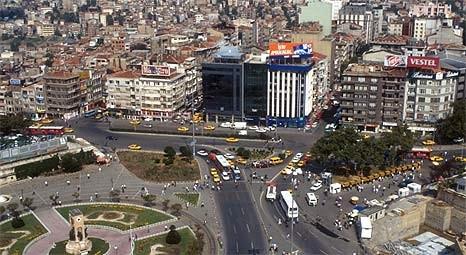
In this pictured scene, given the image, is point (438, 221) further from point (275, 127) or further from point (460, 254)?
point (275, 127)

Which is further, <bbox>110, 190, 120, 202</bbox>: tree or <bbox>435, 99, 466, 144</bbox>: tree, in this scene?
<bbox>435, 99, 466, 144</bbox>: tree

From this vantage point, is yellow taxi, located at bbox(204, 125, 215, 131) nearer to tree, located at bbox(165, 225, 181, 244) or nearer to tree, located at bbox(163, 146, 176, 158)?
tree, located at bbox(163, 146, 176, 158)

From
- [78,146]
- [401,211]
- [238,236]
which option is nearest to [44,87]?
[78,146]

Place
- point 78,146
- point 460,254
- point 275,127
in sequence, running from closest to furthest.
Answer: point 460,254, point 78,146, point 275,127

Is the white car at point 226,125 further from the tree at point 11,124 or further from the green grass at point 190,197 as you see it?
the tree at point 11,124

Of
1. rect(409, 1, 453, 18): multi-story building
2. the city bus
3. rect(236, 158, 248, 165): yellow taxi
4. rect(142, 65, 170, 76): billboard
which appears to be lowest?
rect(236, 158, 248, 165): yellow taxi

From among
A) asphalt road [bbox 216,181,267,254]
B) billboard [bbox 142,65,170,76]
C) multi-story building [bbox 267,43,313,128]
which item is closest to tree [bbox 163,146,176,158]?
asphalt road [bbox 216,181,267,254]

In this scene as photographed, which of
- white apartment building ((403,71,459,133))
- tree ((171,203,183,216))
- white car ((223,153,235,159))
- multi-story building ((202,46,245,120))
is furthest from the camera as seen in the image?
multi-story building ((202,46,245,120))
